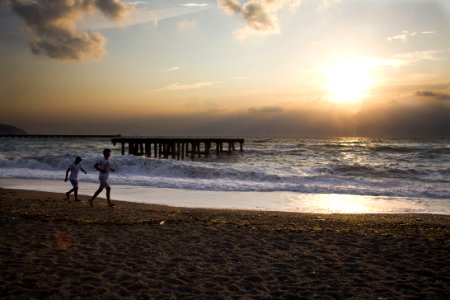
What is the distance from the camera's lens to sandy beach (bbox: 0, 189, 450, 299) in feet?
15.4

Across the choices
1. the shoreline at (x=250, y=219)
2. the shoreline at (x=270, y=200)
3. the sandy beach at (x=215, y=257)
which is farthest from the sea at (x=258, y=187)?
the sandy beach at (x=215, y=257)

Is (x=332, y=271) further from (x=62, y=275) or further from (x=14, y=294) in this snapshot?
(x=14, y=294)

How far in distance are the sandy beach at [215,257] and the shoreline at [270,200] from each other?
2.96 meters

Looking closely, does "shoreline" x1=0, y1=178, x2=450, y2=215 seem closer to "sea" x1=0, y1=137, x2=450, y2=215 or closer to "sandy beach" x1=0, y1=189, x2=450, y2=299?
"sea" x1=0, y1=137, x2=450, y2=215

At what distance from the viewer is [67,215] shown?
9109 mm

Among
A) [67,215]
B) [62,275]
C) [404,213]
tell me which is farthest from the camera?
[404,213]

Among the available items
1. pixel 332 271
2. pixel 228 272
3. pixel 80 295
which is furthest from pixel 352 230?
pixel 80 295

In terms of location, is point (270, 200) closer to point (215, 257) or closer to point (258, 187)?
point (258, 187)

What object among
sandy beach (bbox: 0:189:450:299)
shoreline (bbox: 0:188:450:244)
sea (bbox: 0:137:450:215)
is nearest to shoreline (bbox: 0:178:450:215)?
sea (bbox: 0:137:450:215)

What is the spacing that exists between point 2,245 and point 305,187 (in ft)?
44.4

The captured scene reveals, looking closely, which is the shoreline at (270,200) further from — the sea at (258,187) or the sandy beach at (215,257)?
the sandy beach at (215,257)

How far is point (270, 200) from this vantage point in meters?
14.2

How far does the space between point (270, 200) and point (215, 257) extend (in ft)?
27.6

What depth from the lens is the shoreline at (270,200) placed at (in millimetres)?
12523
